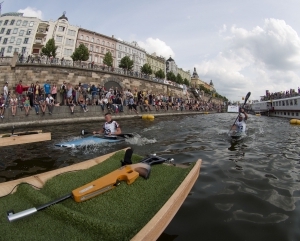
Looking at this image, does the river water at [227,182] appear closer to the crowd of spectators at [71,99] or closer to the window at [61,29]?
the crowd of spectators at [71,99]

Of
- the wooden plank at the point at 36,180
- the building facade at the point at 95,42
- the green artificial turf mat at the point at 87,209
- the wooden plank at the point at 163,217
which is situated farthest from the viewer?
the building facade at the point at 95,42

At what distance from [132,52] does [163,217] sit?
257 feet

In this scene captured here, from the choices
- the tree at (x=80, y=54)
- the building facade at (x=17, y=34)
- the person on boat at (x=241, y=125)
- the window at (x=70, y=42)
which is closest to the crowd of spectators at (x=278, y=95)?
the person on boat at (x=241, y=125)

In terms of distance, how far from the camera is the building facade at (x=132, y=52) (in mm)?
70750

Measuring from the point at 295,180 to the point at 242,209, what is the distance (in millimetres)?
2189

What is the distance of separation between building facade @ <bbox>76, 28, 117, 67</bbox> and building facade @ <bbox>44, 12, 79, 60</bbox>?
1829 millimetres

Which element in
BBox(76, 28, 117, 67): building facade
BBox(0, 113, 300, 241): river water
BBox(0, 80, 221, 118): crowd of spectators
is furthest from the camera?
BBox(76, 28, 117, 67): building facade

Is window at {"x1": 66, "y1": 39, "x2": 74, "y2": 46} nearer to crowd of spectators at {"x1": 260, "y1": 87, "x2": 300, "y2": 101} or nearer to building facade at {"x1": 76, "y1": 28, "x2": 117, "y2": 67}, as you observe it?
building facade at {"x1": 76, "y1": 28, "x2": 117, "y2": 67}

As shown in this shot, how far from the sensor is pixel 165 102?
29.6 m

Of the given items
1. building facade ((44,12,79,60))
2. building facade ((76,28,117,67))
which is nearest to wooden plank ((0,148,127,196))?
building facade ((44,12,79,60))

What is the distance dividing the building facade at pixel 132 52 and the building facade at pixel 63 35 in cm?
1585

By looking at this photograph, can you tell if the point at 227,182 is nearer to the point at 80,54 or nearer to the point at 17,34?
the point at 80,54

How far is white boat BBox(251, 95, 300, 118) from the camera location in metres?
29.6

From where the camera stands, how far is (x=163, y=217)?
2416mm
